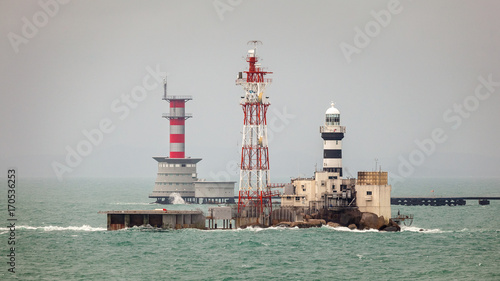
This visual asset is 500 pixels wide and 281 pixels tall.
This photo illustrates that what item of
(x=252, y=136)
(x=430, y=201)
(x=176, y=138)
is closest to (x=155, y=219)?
(x=252, y=136)

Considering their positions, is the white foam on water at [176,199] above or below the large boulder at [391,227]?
above

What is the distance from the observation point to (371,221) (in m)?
107

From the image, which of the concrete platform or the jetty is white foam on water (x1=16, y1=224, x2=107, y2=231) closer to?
the concrete platform

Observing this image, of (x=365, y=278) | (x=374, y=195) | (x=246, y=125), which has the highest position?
(x=246, y=125)

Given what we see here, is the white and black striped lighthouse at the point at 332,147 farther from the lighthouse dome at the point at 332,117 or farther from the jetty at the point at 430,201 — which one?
the jetty at the point at 430,201

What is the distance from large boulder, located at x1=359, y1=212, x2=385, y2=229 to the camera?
106m

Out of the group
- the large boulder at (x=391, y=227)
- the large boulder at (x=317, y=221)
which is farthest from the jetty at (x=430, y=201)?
the large boulder at (x=391, y=227)

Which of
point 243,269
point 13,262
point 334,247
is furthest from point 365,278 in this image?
point 13,262

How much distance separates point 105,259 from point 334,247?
2223 centimetres

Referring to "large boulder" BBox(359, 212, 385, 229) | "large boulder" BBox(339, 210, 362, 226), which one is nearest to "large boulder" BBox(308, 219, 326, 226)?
"large boulder" BBox(339, 210, 362, 226)

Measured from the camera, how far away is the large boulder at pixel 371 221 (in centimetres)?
10639

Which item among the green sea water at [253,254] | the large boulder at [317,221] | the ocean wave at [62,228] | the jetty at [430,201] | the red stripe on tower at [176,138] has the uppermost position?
the red stripe on tower at [176,138]

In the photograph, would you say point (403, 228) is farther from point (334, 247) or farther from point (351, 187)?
point (334, 247)

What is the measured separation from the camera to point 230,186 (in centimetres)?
17712
